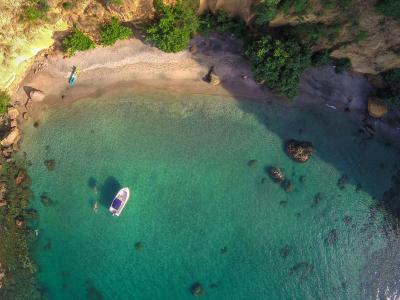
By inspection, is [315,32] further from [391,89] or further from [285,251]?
[285,251]

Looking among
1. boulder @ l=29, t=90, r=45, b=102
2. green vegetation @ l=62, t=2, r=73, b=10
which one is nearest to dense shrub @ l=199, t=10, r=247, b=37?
green vegetation @ l=62, t=2, r=73, b=10

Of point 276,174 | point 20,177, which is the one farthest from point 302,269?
point 20,177

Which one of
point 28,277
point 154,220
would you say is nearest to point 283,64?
point 154,220

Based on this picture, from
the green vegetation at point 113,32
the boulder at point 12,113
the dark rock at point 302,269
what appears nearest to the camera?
the green vegetation at point 113,32

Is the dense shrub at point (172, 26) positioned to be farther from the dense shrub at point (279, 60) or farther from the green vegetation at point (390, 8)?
the green vegetation at point (390, 8)

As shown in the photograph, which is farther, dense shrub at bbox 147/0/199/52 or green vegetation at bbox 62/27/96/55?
green vegetation at bbox 62/27/96/55

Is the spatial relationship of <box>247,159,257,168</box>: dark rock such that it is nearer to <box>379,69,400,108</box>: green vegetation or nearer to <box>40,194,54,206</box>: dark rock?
<box>379,69,400,108</box>: green vegetation

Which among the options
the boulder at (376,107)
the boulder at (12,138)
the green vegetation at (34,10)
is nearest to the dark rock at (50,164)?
the boulder at (12,138)
